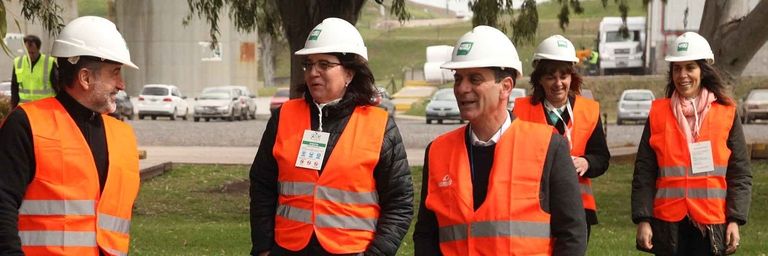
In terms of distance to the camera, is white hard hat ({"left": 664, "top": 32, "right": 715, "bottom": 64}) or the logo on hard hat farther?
white hard hat ({"left": 664, "top": 32, "right": 715, "bottom": 64})

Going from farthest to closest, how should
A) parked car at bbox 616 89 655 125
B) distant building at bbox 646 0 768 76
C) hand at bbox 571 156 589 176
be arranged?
distant building at bbox 646 0 768 76, parked car at bbox 616 89 655 125, hand at bbox 571 156 589 176

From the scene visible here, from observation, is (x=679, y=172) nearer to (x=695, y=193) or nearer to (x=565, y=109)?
(x=695, y=193)

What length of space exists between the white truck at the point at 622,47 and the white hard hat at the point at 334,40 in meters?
55.6

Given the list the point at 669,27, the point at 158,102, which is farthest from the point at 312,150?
the point at 669,27

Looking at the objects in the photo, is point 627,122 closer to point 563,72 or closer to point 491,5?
point 491,5

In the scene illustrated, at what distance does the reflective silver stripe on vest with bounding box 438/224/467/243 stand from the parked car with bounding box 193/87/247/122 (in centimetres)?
4472

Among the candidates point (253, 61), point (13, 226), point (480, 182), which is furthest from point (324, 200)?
point (253, 61)

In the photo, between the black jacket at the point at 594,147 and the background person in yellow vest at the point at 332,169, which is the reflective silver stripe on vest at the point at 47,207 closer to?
the background person in yellow vest at the point at 332,169

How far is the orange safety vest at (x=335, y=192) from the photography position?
6.25 metres

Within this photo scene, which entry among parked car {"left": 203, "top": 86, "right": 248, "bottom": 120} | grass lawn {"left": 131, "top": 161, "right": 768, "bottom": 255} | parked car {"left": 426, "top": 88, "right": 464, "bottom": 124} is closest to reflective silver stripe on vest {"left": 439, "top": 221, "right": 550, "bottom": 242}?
grass lawn {"left": 131, "top": 161, "right": 768, "bottom": 255}

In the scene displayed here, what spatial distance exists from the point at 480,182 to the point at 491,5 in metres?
12.1

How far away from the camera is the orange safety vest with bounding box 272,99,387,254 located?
246 inches

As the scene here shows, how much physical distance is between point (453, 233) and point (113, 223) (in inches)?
52.1

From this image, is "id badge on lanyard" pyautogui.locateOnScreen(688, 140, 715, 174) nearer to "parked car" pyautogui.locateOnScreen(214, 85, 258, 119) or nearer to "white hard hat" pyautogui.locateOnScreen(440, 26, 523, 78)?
"white hard hat" pyautogui.locateOnScreen(440, 26, 523, 78)
